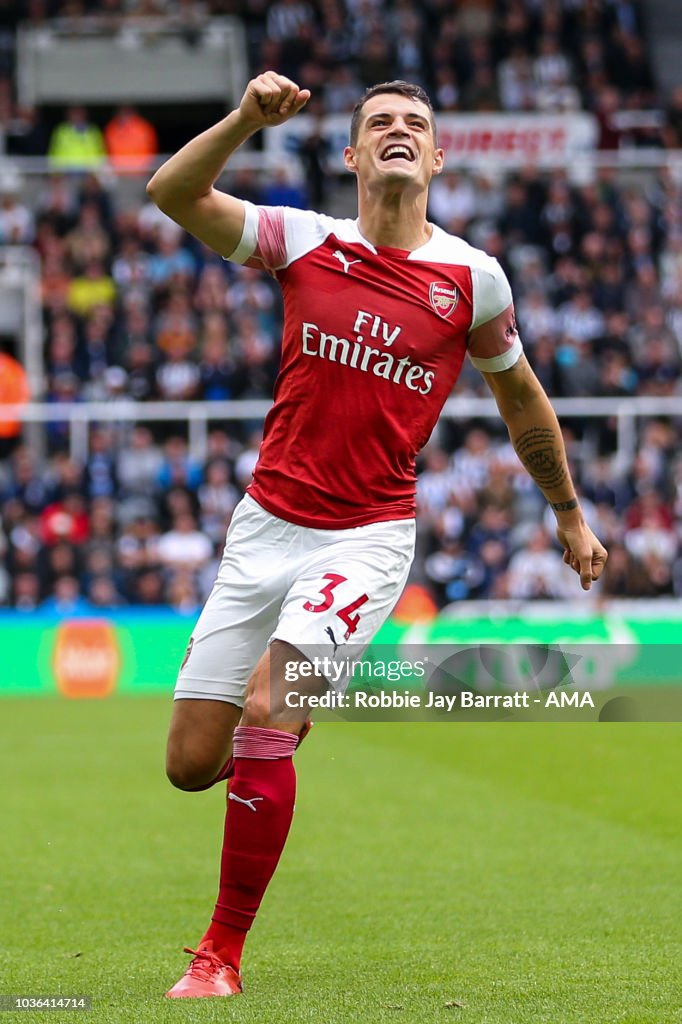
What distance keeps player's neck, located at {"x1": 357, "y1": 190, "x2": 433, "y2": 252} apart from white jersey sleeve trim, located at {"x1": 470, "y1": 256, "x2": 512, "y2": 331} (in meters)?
0.23

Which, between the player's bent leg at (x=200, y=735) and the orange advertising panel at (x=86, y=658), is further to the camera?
the orange advertising panel at (x=86, y=658)

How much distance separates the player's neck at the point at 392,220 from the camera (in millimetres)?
5320

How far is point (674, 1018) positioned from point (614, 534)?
560 inches

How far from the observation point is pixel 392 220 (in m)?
5.35

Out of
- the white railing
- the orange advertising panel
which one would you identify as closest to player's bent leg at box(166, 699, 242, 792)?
the orange advertising panel

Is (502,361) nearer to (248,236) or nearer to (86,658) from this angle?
(248,236)

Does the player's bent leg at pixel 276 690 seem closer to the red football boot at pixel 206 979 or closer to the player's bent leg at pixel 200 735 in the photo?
the player's bent leg at pixel 200 735

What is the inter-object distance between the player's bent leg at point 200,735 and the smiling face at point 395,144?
1794 millimetres

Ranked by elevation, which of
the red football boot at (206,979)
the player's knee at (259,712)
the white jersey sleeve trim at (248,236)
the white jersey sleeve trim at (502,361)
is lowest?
the red football boot at (206,979)

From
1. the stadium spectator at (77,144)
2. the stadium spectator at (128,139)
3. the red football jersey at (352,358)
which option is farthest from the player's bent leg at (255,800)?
the stadium spectator at (128,139)

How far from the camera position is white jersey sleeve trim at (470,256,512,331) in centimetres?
538

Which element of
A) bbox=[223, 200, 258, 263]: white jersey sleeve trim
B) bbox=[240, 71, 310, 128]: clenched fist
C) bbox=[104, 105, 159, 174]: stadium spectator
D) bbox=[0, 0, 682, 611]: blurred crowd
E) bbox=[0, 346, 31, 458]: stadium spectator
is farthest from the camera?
bbox=[104, 105, 159, 174]: stadium spectator

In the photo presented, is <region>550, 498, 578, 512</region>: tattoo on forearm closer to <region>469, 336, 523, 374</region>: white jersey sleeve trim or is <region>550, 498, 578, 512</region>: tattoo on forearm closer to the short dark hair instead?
<region>469, 336, 523, 374</region>: white jersey sleeve trim

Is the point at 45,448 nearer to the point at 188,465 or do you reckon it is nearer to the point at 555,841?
the point at 188,465
